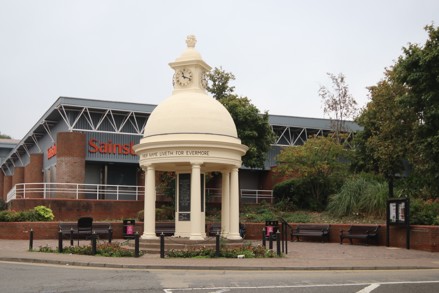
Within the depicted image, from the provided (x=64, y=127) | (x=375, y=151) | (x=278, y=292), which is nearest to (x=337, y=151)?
(x=375, y=151)

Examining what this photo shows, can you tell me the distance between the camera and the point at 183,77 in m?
25.2

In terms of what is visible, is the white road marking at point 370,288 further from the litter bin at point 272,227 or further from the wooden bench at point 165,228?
the wooden bench at point 165,228

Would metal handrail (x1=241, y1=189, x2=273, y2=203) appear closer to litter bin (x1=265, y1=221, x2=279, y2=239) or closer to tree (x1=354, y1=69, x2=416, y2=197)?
tree (x1=354, y1=69, x2=416, y2=197)

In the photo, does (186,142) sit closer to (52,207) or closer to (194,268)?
(194,268)

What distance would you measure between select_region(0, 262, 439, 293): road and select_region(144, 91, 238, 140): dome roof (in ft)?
25.0

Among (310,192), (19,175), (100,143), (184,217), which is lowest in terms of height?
(184,217)

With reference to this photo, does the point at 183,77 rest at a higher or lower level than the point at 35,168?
higher

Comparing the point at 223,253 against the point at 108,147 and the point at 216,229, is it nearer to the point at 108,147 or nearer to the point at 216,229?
the point at 216,229

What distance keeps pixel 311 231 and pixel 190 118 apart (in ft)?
35.3

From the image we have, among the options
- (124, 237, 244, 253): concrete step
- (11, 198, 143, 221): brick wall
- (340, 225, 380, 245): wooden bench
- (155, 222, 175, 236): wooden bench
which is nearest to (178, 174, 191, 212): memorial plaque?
(124, 237, 244, 253): concrete step

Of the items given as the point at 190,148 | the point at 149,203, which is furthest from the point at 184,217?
the point at 190,148

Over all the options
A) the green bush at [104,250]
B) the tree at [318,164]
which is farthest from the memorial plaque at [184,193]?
the tree at [318,164]

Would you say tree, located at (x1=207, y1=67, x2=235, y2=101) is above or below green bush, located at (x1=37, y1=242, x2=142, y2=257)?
above

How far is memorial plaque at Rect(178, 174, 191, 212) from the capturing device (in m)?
24.4
